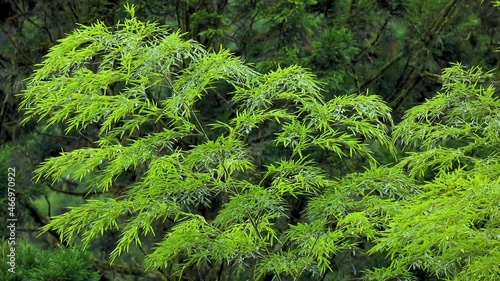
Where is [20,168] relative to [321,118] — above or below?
below

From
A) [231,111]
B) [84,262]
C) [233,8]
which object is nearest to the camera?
[84,262]

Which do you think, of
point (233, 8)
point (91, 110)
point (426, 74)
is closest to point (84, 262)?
point (91, 110)

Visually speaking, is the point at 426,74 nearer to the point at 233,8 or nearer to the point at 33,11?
the point at 233,8

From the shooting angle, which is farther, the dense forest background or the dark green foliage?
the dense forest background

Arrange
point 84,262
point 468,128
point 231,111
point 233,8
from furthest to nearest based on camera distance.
A: point 233,8 < point 231,111 < point 84,262 < point 468,128

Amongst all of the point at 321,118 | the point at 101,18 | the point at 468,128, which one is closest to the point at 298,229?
the point at 321,118

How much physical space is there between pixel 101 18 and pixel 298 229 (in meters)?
3.17

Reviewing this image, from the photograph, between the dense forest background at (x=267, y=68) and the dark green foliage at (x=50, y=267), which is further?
the dense forest background at (x=267, y=68)

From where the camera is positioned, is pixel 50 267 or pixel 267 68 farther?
pixel 267 68

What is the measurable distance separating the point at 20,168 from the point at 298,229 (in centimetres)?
411

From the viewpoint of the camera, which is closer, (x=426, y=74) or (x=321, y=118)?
(x=321, y=118)

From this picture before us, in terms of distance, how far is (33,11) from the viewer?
8922 millimetres

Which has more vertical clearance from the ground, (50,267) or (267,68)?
(267,68)

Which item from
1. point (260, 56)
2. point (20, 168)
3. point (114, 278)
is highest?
point (260, 56)
